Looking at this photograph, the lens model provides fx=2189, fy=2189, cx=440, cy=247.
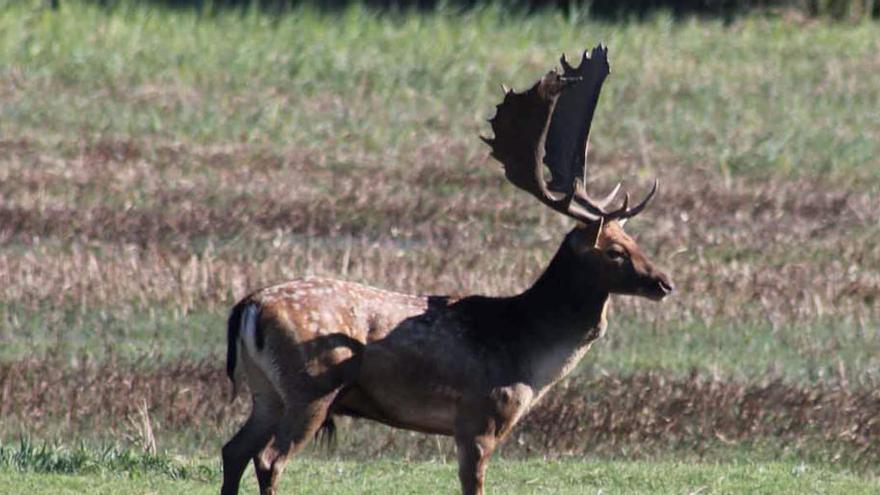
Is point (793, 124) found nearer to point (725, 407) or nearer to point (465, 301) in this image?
point (725, 407)

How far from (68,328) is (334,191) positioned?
19.5 feet

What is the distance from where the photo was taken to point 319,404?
10008 millimetres

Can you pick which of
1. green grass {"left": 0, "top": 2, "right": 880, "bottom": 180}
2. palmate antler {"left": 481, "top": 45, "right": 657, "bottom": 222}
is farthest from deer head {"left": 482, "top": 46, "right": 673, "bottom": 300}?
green grass {"left": 0, "top": 2, "right": 880, "bottom": 180}

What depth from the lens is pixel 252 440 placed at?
10273mm

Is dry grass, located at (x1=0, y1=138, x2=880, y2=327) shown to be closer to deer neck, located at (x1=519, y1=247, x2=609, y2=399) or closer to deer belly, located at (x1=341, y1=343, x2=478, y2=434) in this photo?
deer neck, located at (x1=519, y1=247, x2=609, y2=399)

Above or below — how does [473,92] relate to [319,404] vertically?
below

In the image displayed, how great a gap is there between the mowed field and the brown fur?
839 millimetres

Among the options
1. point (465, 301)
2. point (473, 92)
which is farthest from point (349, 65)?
point (465, 301)

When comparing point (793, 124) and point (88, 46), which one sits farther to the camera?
point (88, 46)

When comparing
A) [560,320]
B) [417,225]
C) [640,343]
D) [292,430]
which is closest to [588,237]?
[560,320]

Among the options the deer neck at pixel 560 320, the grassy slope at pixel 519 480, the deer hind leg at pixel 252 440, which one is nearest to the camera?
the deer hind leg at pixel 252 440

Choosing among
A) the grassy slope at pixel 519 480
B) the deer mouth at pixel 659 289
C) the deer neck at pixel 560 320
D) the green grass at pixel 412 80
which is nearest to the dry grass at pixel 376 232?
the green grass at pixel 412 80

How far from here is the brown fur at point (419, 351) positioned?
1003 cm

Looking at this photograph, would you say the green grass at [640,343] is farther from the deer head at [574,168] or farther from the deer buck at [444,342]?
the deer buck at [444,342]
